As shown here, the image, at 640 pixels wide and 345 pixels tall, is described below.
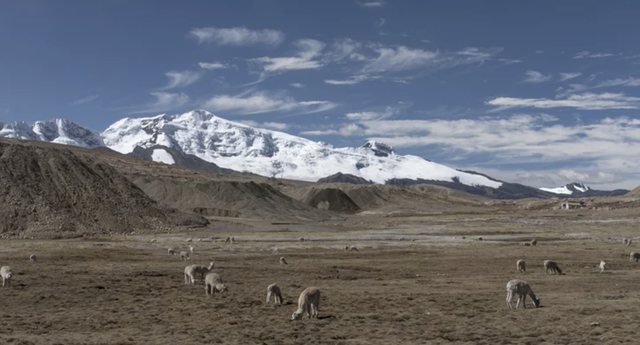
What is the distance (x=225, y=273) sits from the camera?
45562 millimetres

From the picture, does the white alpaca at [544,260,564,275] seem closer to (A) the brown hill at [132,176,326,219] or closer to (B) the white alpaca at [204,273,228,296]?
(B) the white alpaca at [204,273,228,296]

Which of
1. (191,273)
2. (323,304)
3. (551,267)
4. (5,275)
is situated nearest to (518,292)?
(323,304)

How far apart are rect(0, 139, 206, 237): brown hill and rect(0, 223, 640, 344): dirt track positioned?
40254 mm

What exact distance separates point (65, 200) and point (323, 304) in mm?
84215

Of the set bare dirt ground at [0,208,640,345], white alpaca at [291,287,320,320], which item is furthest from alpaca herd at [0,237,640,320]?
bare dirt ground at [0,208,640,345]

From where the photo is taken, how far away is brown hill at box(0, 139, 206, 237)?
93.7 metres

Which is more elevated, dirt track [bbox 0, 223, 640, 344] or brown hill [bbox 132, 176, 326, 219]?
brown hill [bbox 132, 176, 326, 219]

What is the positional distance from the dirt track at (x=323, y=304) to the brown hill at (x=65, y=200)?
40254 millimetres

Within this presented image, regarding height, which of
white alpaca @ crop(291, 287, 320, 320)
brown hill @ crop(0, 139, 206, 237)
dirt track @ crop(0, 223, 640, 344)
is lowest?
dirt track @ crop(0, 223, 640, 344)

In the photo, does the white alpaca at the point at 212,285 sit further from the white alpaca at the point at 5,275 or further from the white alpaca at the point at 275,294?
the white alpaca at the point at 5,275

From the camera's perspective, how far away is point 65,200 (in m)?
104

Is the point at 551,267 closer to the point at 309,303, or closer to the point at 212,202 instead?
the point at 309,303

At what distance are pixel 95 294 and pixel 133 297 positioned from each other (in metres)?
2.22

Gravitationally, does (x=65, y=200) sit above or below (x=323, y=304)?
above
